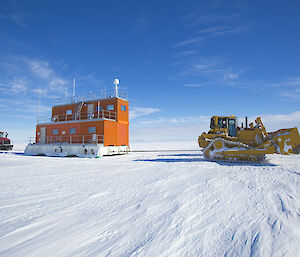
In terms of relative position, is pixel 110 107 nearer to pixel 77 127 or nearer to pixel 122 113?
pixel 122 113

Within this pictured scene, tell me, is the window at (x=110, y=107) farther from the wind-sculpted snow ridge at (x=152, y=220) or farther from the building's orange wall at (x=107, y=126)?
the wind-sculpted snow ridge at (x=152, y=220)

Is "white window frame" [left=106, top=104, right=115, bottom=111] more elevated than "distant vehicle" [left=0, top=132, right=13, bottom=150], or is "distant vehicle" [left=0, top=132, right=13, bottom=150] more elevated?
"white window frame" [left=106, top=104, right=115, bottom=111]

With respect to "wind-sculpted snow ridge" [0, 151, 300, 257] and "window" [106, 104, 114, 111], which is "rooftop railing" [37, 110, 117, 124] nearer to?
"window" [106, 104, 114, 111]

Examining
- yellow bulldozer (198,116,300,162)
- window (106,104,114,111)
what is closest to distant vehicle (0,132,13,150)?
window (106,104,114,111)

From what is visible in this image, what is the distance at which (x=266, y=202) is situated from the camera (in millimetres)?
4188

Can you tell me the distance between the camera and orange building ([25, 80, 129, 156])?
18.1m

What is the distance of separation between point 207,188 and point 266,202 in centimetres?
151

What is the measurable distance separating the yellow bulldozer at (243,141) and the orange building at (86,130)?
30.8ft

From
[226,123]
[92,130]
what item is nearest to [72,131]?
[92,130]

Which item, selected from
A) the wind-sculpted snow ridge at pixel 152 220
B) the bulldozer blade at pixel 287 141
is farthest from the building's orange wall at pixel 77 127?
the bulldozer blade at pixel 287 141

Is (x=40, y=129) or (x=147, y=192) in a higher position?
(x=40, y=129)

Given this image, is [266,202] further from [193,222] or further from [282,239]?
[193,222]

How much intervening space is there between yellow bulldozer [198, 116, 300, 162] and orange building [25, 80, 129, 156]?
9.40 meters

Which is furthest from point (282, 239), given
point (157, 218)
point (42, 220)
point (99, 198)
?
point (42, 220)
